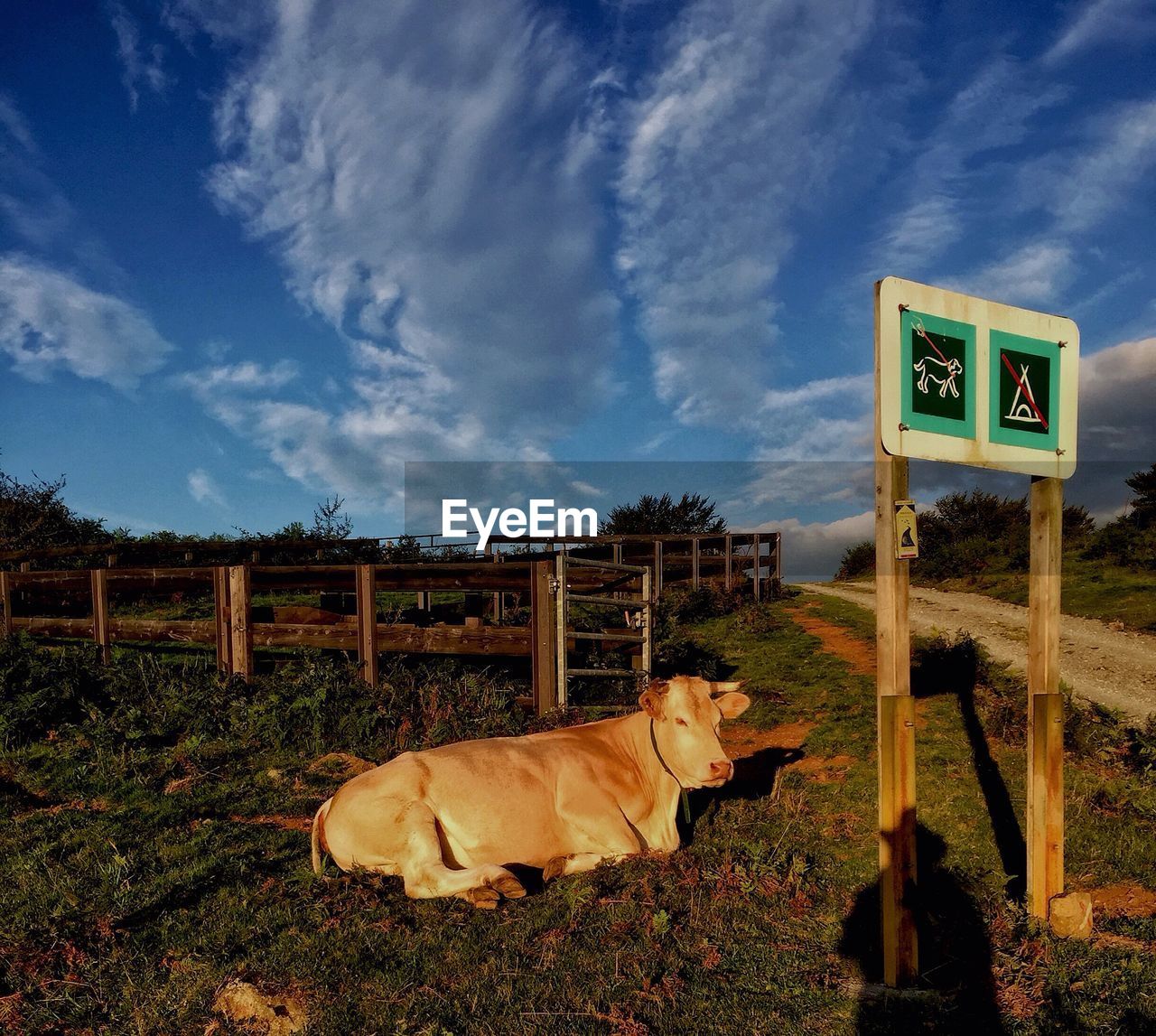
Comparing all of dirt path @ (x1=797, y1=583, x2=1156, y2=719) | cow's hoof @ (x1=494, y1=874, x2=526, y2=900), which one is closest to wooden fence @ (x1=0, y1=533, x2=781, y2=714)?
cow's hoof @ (x1=494, y1=874, x2=526, y2=900)

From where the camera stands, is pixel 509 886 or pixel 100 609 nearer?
pixel 509 886

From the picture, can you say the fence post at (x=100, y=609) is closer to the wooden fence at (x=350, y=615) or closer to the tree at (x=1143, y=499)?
the wooden fence at (x=350, y=615)

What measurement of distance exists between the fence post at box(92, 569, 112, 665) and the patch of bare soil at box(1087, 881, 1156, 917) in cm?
1129

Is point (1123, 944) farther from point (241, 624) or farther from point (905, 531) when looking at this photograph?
point (241, 624)

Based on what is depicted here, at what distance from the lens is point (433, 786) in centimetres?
462

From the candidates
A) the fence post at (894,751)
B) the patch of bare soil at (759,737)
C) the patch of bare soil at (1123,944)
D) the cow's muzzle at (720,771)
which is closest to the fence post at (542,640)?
the patch of bare soil at (759,737)

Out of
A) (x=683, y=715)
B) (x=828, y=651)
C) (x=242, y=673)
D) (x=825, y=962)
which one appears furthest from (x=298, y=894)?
Result: (x=828, y=651)

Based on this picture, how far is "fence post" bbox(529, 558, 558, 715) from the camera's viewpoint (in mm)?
8398

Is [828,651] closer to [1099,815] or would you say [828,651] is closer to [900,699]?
[1099,815]

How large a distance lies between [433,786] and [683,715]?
161cm

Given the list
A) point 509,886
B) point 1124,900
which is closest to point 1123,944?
point 1124,900

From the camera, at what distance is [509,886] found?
422cm

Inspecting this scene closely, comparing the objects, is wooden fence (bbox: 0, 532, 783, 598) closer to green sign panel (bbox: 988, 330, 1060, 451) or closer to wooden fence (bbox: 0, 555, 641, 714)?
wooden fence (bbox: 0, 555, 641, 714)

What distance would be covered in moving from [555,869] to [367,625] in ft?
15.5
